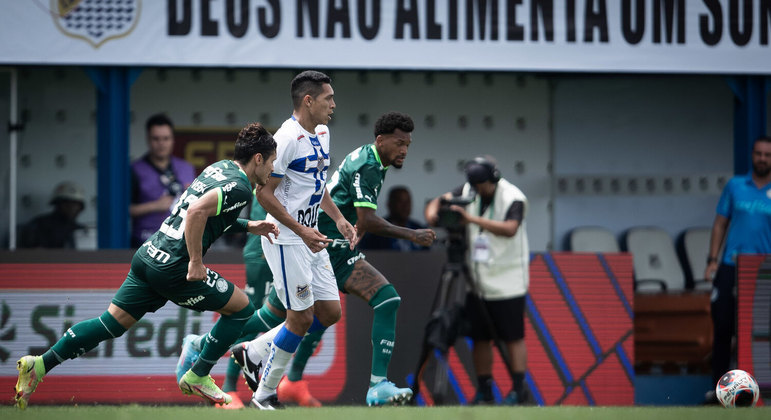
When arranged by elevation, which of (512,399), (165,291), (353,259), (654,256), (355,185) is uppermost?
(355,185)

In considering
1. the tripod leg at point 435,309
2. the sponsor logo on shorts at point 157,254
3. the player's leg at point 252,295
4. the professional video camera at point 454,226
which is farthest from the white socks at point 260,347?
the professional video camera at point 454,226

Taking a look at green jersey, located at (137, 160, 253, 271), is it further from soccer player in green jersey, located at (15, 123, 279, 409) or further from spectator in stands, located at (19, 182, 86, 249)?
spectator in stands, located at (19, 182, 86, 249)

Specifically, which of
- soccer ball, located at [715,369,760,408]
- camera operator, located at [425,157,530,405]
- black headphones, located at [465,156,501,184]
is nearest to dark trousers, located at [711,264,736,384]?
soccer ball, located at [715,369,760,408]

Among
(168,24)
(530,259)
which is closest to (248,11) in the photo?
(168,24)

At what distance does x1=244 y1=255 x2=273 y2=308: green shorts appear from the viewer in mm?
8875

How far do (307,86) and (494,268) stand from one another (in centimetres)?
258

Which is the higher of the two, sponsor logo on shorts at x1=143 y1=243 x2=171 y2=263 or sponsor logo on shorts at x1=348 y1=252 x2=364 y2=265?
sponsor logo on shorts at x1=143 y1=243 x2=171 y2=263

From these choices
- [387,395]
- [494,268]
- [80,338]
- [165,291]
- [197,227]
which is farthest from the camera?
[494,268]

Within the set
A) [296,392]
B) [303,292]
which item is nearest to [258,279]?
[296,392]

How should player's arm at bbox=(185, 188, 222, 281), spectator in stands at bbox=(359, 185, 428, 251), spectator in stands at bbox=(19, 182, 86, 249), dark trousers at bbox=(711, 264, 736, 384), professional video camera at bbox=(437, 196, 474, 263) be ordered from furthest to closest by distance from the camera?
spectator in stands at bbox=(359, 185, 428, 251), spectator in stands at bbox=(19, 182, 86, 249), dark trousers at bbox=(711, 264, 736, 384), professional video camera at bbox=(437, 196, 474, 263), player's arm at bbox=(185, 188, 222, 281)

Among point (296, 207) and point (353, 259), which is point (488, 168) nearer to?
point (353, 259)

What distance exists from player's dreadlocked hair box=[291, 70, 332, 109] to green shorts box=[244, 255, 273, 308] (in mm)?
1683

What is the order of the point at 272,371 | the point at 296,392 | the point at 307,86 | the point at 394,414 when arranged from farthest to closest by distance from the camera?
the point at 296,392 → the point at 307,86 → the point at 272,371 → the point at 394,414

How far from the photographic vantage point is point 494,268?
9.37 m
